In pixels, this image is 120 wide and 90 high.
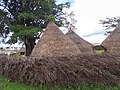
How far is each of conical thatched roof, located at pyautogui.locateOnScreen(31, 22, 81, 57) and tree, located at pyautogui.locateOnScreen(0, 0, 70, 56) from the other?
1276 centimetres

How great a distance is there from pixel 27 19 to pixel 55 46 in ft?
55.8

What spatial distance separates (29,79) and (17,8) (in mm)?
25152

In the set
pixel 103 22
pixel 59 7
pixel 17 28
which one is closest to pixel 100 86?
pixel 17 28

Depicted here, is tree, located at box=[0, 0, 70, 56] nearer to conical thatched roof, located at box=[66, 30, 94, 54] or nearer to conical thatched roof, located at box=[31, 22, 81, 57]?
conical thatched roof, located at box=[66, 30, 94, 54]

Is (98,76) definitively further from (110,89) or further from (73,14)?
(73,14)

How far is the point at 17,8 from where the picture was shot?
116ft

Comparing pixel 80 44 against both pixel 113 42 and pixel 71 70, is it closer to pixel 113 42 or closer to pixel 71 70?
pixel 113 42

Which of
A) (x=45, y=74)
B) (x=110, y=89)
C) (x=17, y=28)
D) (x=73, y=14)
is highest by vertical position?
(x=73, y=14)

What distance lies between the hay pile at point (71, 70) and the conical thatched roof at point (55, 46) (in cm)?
461

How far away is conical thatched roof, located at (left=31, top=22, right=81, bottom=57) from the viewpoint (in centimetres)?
1689

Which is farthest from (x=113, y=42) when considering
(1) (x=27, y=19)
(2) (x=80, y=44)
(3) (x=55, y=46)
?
(1) (x=27, y=19)

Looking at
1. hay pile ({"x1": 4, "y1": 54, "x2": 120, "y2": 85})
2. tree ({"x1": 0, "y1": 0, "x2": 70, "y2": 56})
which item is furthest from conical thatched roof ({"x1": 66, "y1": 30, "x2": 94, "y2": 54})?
hay pile ({"x1": 4, "y1": 54, "x2": 120, "y2": 85})

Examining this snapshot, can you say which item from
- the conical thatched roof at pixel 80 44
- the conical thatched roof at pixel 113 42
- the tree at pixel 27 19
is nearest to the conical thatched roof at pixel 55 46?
the conical thatched roof at pixel 113 42

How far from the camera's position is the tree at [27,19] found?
32.0m
